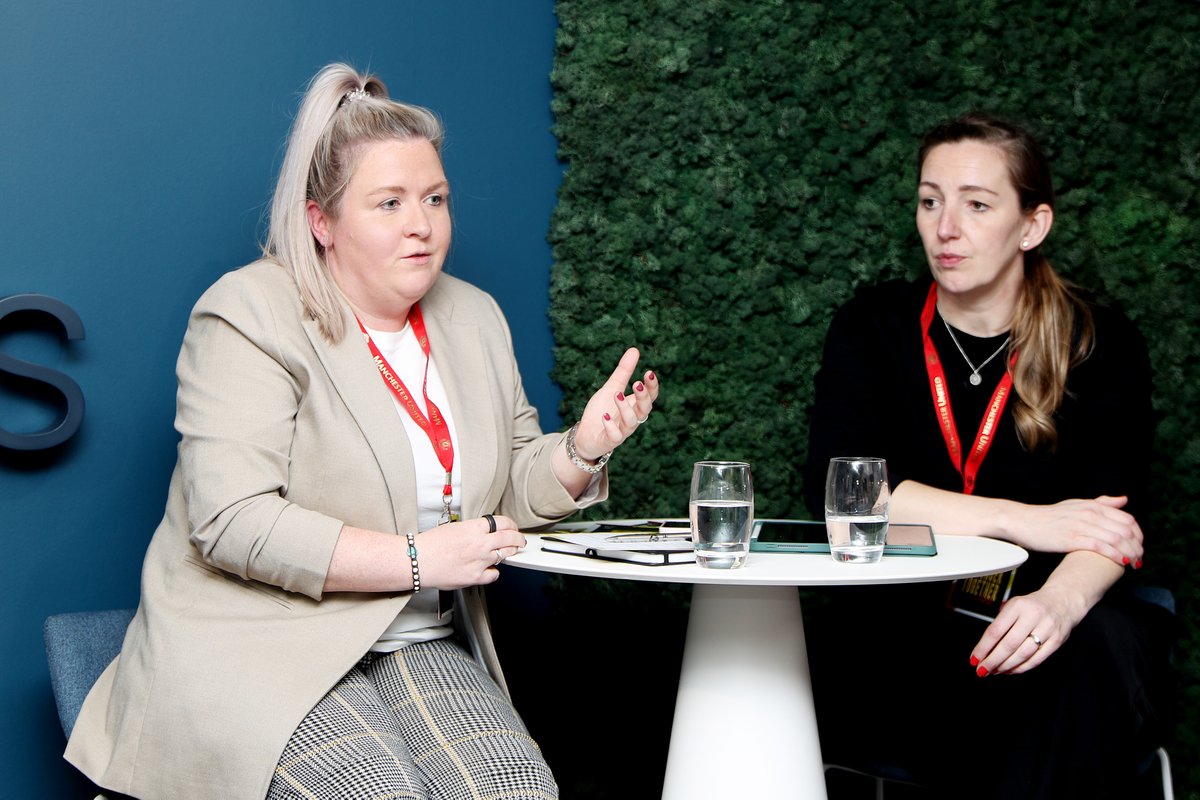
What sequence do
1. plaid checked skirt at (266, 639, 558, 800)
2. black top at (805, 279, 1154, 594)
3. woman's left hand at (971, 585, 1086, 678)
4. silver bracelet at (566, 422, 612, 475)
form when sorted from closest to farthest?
1. plaid checked skirt at (266, 639, 558, 800)
2. woman's left hand at (971, 585, 1086, 678)
3. silver bracelet at (566, 422, 612, 475)
4. black top at (805, 279, 1154, 594)

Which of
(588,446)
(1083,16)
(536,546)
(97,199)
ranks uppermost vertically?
(1083,16)

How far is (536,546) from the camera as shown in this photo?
2139 millimetres

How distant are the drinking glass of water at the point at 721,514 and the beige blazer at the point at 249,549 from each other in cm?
50

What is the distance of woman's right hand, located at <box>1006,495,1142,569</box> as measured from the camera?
86.5 inches

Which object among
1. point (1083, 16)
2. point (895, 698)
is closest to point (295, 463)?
point (895, 698)

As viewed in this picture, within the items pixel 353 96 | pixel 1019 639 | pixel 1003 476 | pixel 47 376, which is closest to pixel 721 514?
pixel 1019 639

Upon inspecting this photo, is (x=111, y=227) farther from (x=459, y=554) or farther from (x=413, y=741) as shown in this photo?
(x=413, y=741)

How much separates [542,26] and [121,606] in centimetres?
178

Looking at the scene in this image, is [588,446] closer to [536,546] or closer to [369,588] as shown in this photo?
[536,546]

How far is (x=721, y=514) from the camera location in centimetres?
184

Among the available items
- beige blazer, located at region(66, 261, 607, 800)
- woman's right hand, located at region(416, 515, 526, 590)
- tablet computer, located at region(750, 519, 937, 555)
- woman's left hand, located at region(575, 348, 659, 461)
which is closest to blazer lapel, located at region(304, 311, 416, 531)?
beige blazer, located at region(66, 261, 607, 800)

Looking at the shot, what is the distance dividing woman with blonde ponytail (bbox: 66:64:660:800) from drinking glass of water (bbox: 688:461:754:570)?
321 mm

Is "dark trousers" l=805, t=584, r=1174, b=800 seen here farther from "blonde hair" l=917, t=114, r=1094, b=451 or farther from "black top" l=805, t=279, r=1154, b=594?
"blonde hair" l=917, t=114, r=1094, b=451

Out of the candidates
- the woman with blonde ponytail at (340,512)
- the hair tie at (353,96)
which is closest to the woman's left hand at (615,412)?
the woman with blonde ponytail at (340,512)
